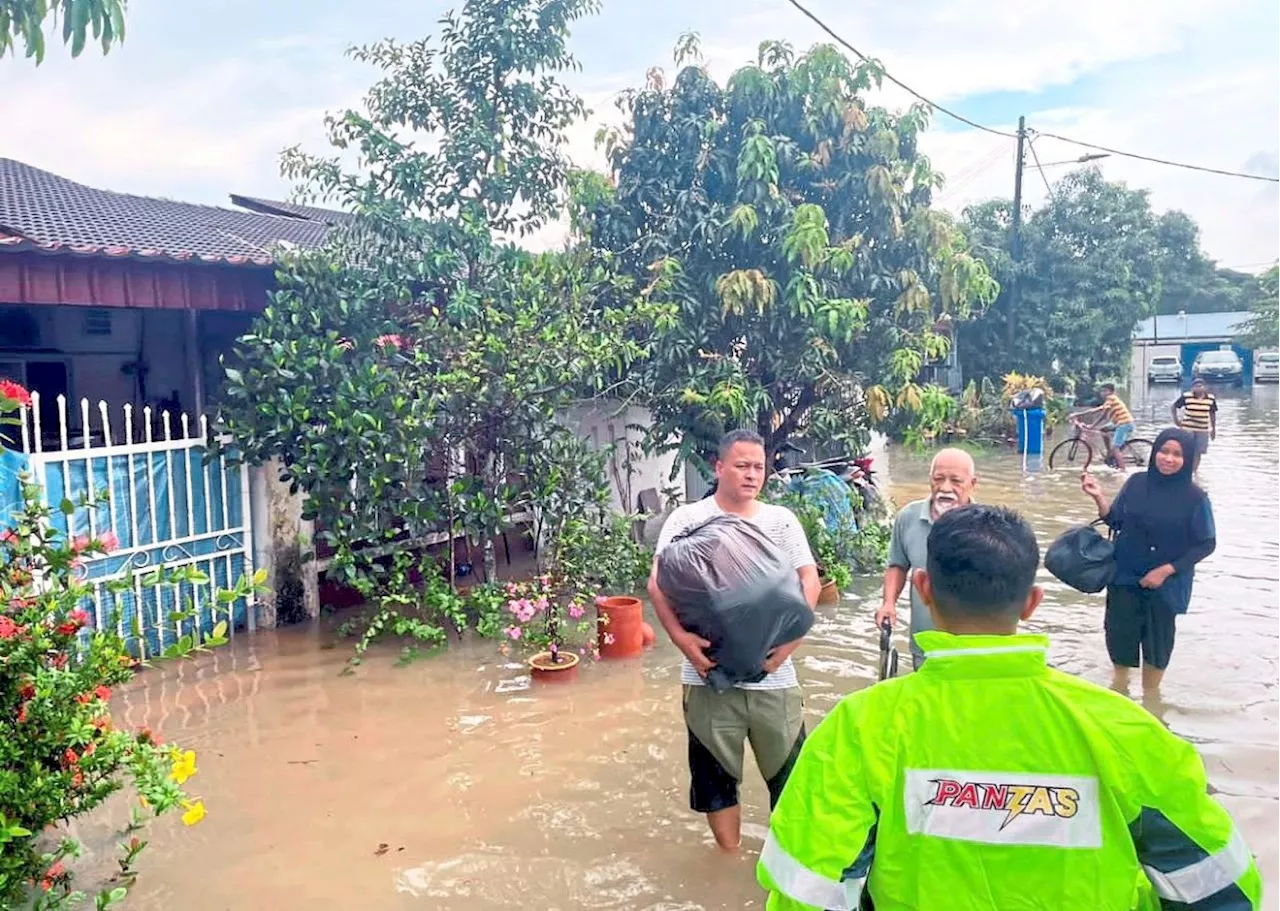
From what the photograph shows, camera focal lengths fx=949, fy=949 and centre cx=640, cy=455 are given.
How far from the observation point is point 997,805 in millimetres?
1497

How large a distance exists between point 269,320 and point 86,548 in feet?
11.2

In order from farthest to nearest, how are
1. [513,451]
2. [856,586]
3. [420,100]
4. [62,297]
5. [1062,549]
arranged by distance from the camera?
[856,586] → [420,100] → [513,451] → [62,297] → [1062,549]

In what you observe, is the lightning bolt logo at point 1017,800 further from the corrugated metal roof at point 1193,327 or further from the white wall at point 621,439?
the corrugated metal roof at point 1193,327

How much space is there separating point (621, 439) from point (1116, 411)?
972cm

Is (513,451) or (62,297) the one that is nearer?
(62,297)

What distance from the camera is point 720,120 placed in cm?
823

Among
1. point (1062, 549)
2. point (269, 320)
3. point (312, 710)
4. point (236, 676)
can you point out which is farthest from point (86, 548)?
point (1062, 549)

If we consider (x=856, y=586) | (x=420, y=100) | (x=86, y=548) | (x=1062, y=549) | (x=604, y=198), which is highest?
(x=420, y=100)

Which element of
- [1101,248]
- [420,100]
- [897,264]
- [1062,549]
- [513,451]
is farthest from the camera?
[1101,248]

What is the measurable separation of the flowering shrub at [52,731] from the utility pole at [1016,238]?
2260 cm

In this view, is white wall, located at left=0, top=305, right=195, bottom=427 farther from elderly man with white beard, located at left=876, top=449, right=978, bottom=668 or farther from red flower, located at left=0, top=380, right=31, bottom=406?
elderly man with white beard, located at left=876, top=449, right=978, bottom=668

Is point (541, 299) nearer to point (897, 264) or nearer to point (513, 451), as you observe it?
point (513, 451)

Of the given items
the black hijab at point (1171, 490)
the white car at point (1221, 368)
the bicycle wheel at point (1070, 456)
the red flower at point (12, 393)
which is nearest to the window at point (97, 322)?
the red flower at point (12, 393)

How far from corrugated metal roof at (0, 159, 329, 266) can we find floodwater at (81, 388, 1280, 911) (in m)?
2.55
